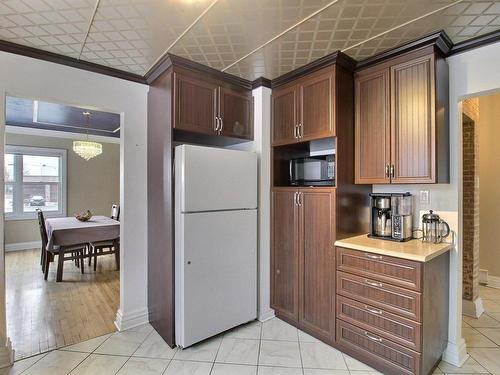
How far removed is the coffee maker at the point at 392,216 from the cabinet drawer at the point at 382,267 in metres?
0.35

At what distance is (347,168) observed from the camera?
2.31 m

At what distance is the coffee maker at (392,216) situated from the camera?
2152 millimetres

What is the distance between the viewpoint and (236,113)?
105 inches

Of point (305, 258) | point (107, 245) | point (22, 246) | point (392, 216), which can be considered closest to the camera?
point (392, 216)

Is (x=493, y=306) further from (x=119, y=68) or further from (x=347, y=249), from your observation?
(x=119, y=68)

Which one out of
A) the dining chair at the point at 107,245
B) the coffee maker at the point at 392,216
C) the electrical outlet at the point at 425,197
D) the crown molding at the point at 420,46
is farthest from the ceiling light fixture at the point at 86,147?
the electrical outlet at the point at 425,197

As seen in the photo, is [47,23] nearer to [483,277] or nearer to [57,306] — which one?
[57,306]

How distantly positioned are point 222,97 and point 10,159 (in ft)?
17.3

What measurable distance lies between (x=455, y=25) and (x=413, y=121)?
63cm

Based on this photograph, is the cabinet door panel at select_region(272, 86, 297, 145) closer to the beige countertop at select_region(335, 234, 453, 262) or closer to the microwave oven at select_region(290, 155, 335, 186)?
the microwave oven at select_region(290, 155, 335, 186)

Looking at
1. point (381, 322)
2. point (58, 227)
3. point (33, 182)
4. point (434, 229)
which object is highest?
point (33, 182)

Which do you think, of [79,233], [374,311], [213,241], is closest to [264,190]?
[213,241]

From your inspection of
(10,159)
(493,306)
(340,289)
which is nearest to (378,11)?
(340,289)

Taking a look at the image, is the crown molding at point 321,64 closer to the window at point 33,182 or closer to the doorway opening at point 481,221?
the doorway opening at point 481,221
